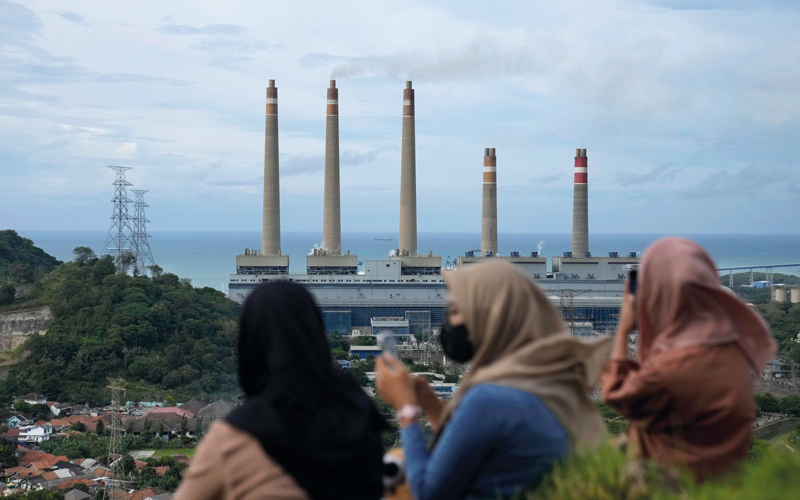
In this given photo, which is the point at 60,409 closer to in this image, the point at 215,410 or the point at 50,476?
the point at 215,410

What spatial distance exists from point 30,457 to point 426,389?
1491cm

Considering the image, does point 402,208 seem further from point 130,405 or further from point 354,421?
point 354,421

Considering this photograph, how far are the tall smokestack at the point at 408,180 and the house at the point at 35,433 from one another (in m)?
19.7

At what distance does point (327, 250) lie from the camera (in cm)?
3425

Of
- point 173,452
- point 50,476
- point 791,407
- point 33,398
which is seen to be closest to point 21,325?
point 33,398

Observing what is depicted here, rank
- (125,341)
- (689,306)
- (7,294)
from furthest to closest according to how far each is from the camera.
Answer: (7,294) < (125,341) < (689,306)

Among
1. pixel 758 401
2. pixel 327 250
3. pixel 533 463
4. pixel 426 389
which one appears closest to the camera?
pixel 533 463

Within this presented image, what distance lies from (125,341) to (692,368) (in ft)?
75.1

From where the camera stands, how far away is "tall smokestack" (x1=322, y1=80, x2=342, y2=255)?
33.6m

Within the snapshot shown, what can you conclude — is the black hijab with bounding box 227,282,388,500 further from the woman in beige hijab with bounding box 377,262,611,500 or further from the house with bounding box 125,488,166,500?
the house with bounding box 125,488,166,500

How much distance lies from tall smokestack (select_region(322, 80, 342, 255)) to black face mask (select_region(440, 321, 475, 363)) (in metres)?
31.9

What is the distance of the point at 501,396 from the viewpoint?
61.6 inches

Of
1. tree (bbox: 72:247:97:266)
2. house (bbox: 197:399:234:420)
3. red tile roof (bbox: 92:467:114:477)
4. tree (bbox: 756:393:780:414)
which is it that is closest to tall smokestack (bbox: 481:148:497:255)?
tree (bbox: 72:247:97:266)

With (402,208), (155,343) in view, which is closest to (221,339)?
(155,343)
